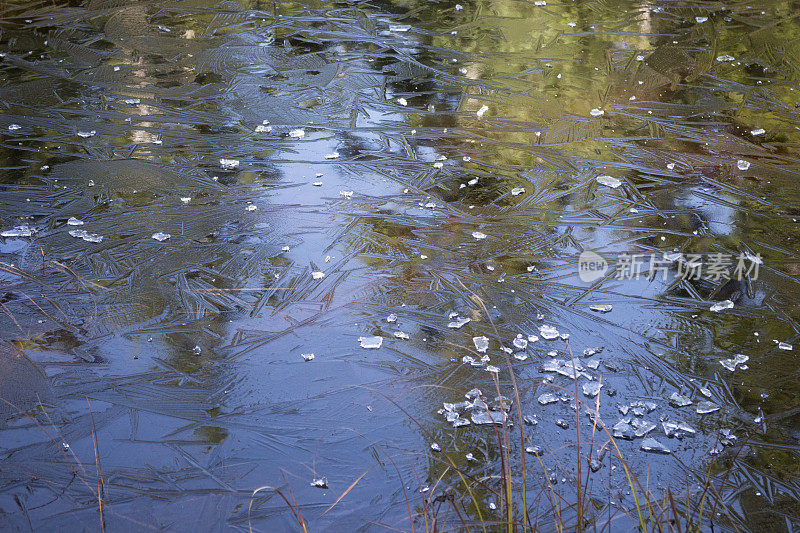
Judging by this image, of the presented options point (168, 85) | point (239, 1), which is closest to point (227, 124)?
point (168, 85)

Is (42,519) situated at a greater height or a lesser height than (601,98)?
lesser

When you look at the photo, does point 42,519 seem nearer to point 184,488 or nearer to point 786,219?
point 184,488

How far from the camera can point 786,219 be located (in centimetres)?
296

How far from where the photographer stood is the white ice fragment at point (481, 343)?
7.61 ft

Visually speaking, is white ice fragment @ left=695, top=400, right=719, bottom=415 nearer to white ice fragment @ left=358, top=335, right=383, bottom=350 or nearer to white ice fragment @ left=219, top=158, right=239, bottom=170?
white ice fragment @ left=358, top=335, right=383, bottom=350

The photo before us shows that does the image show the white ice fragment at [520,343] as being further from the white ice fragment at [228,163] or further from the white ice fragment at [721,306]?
the white ice fragment at [228,163]

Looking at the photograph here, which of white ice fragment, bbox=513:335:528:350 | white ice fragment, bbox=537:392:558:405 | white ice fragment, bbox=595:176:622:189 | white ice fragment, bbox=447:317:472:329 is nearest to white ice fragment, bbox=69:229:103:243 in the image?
white ice fragment, bbox=447:317:472:329

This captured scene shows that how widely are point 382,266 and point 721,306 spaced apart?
1243mm

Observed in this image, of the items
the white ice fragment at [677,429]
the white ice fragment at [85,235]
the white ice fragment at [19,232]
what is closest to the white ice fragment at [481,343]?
the white ice fragment at [677,429]

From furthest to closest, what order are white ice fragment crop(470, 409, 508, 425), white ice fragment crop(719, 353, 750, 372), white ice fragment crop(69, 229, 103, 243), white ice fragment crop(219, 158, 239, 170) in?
white ice fragment crop(219, 158, 239, 170)
white ice fragment crop(69, 229, 103, 243)
white ice fragment crop(719, 353, 750, 372)
white ice fragment crop(470, 409, 508, 425)

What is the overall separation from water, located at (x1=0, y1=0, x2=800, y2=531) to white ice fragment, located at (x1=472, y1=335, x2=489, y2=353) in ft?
0.09

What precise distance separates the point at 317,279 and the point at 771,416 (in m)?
1.57

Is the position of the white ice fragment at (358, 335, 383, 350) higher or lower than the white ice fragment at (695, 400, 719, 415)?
higher

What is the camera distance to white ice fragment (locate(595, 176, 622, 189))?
10.5ft
